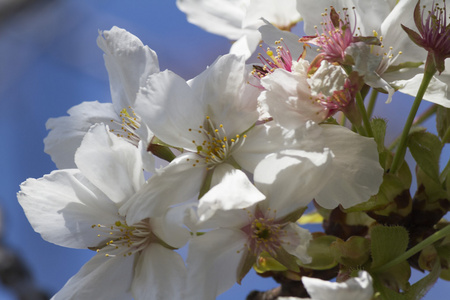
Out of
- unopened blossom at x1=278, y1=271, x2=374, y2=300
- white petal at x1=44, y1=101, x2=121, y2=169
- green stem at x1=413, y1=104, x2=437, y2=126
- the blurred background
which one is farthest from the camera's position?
the blurred background

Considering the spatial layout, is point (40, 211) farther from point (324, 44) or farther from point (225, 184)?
point (324, 44)

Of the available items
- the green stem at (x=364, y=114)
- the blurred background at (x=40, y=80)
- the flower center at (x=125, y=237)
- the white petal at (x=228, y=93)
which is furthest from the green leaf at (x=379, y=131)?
the blurred background at (x=40, y=80)

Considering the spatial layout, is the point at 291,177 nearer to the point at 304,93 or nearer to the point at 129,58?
the point at 304,93

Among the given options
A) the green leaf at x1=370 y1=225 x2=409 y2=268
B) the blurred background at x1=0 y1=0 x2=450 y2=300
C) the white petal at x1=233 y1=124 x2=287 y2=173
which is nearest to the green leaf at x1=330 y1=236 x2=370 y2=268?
the green leaf at x1=370 y1=225 x2=409 y2=268

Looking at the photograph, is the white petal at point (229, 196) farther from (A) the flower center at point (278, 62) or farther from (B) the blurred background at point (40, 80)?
(B) the blurred background at point (40, 80)

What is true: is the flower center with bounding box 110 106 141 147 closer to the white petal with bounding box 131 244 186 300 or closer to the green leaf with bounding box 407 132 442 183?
the white petal with bounding box 131 244 186 300

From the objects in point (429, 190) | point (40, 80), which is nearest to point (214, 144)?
point (429, 190)
